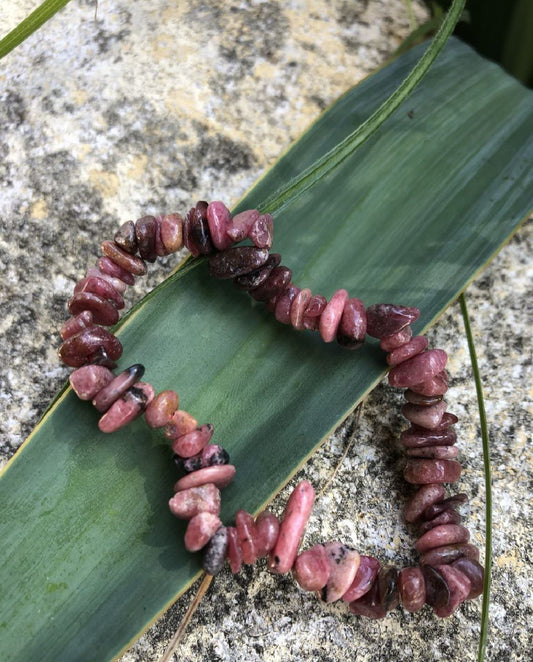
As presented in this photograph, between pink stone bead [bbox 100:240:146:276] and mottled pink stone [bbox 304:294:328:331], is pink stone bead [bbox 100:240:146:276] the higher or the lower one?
the higher one

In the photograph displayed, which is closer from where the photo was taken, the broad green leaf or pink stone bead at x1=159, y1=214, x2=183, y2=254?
the broad green leaf

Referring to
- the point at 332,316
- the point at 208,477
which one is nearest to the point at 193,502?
the point at 208,477

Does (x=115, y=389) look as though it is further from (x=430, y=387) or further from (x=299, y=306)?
(x=430, y=387)

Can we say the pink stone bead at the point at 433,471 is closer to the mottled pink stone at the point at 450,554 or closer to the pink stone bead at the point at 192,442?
the mottled pink stone at the point at 450,554

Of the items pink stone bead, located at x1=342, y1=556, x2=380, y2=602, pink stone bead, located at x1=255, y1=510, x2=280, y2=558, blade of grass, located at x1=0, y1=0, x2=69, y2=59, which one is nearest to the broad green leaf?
pink stone bead, located at x1=255, y1=510, x2=280, y2=558

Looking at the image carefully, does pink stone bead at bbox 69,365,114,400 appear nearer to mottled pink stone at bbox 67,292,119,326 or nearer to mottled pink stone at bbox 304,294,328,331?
mottled pink stone at bbox 67,292,119,326

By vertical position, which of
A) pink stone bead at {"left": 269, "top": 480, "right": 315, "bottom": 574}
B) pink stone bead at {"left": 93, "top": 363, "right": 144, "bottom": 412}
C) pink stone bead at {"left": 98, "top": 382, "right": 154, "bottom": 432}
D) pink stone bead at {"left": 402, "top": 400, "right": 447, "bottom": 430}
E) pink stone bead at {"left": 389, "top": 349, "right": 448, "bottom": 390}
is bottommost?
pink stone bead at {"left": 402, "top": 400, "right": 447, "bottom": 430}

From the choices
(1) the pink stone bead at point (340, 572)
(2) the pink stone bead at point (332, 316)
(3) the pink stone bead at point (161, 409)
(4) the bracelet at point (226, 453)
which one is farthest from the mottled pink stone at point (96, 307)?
(1) the pink stone bead at point (340, 572)
